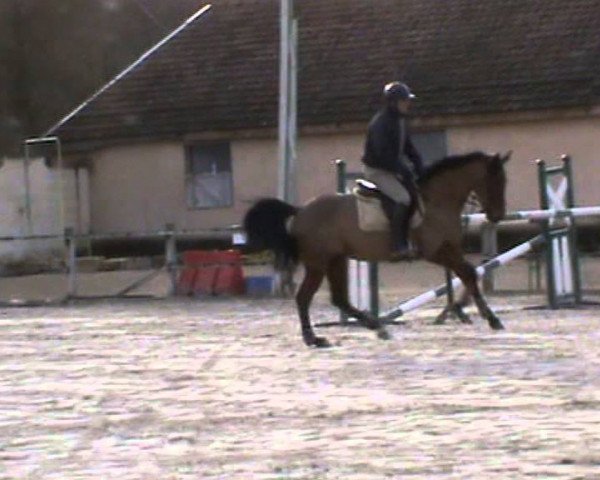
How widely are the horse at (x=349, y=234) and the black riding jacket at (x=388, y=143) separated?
589mm

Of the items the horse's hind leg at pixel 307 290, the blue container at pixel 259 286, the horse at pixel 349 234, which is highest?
the horse at pixel 349 234

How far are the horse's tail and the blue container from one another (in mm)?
10733

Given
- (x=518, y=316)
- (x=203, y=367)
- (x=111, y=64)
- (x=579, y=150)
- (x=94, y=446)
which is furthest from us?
(x=111, y=64)

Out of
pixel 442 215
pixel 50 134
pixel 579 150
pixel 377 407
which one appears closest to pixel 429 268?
pixel 579 150

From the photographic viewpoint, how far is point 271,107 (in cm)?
3988

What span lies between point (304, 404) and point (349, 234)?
5872 millimetres

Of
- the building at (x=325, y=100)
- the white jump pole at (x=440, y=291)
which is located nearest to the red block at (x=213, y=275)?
the white jump pole at (x=440, y=291)

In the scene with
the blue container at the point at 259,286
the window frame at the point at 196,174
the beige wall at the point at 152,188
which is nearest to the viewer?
the blue container at the point at 259,286

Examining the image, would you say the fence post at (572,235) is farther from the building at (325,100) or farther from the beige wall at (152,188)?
the beige wall at (152,188)

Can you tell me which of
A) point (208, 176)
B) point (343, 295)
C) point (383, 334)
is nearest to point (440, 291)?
point (343, 295)

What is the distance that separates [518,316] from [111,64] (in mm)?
32878

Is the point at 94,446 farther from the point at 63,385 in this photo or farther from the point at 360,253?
the point at 360,253

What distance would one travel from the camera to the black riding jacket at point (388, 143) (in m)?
17.5

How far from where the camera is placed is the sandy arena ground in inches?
390
